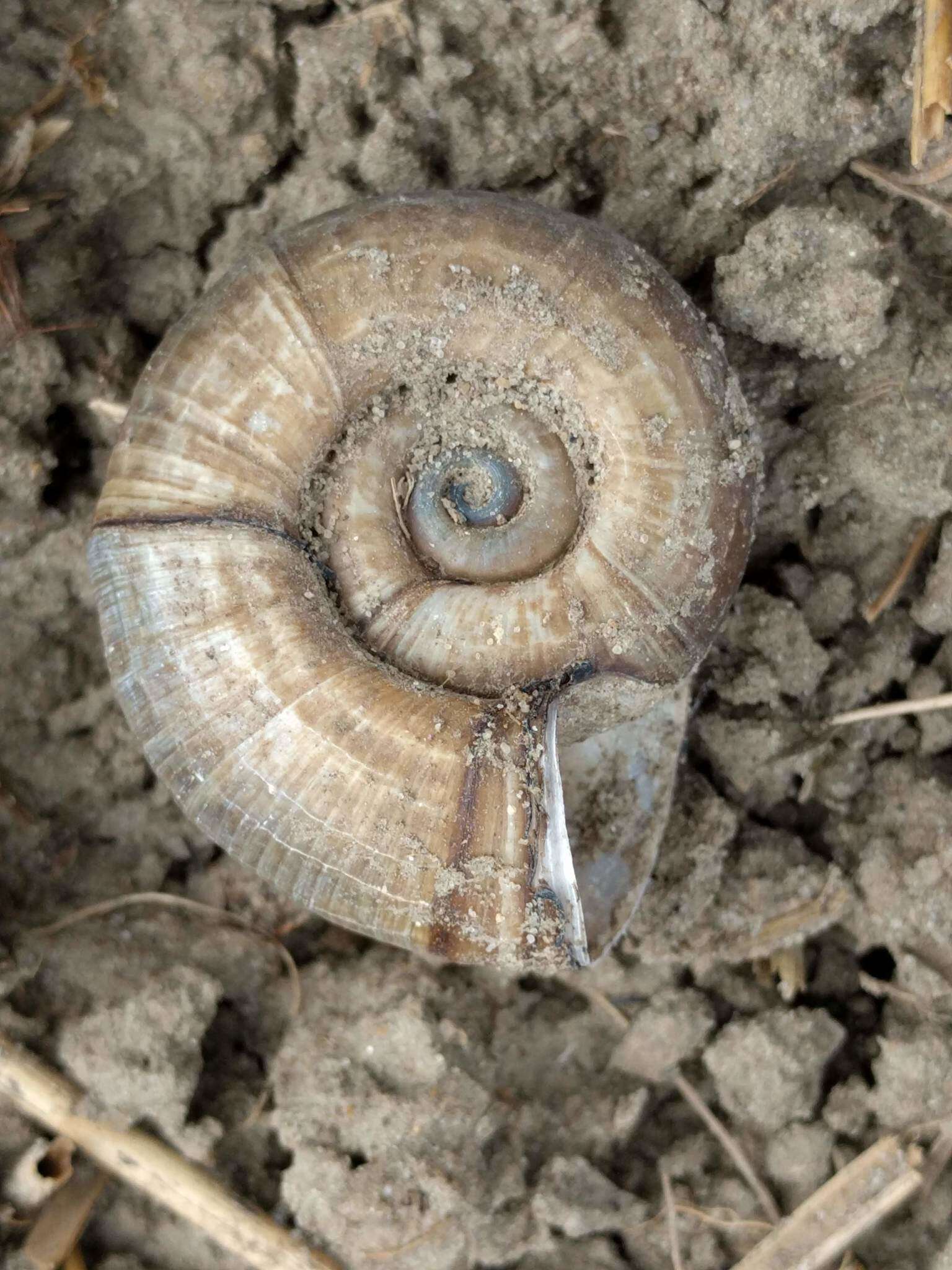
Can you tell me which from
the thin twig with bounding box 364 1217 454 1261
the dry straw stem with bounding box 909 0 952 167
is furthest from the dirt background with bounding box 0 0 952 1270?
the dry straw stem with bounding box 909 0 952 167

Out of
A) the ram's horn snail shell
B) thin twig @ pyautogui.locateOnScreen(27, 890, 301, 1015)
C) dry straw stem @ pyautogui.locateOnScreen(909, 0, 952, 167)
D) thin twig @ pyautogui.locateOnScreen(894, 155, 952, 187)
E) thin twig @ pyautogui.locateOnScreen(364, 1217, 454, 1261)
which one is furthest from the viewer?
thin twig @ pyautogui.locateOnScreen(27, 890, 301, 1015)

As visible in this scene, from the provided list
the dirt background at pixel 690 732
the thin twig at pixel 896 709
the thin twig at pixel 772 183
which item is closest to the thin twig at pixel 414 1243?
the dirt background at pixel 690 732

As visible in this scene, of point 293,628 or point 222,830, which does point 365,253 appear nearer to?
point 293,628

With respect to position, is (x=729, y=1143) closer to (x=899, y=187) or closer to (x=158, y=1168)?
(x=158, y=1168)

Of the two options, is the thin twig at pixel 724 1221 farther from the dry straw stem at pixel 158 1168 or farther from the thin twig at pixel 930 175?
the thin twig at pixel 930 175

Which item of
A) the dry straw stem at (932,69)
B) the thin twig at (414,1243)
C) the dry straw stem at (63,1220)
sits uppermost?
the dry straw stem at (932,69)

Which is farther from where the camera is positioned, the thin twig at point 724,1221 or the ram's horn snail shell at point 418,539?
the thin twig at point 724,1221

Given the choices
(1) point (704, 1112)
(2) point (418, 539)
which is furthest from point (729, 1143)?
(2) point (418, 539)

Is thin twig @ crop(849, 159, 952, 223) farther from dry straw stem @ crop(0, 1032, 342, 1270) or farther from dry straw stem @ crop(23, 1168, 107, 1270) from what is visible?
dry straw stem @ crop(23, 1168, 107, 1270)
